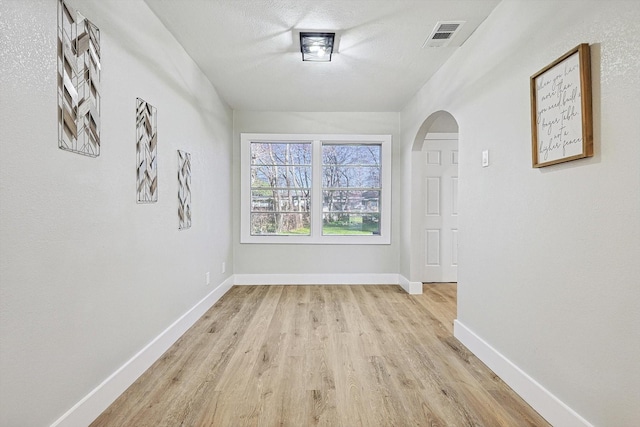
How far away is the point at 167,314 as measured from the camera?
2568mm

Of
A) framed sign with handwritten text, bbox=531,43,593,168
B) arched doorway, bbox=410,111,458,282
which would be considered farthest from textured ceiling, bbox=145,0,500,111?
arched doorway, bbox=410,111,458,282

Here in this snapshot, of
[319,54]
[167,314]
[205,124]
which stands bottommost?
[167,314]

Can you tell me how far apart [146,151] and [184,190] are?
26.6 inches

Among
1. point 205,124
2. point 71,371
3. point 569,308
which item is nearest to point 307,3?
point 205,124

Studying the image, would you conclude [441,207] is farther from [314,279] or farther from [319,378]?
[319,378]

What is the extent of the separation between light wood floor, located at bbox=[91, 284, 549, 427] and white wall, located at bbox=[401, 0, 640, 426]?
383 mm

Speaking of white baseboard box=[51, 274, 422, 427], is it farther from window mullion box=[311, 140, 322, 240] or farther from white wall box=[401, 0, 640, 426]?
white wall box=[401, 0, 640, 426]

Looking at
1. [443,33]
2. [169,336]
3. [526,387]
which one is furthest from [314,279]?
[443,33]

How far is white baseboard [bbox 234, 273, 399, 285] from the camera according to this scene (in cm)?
471

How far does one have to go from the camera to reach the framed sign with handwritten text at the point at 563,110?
4.79 ft

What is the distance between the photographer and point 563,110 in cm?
160

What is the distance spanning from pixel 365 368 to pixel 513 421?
87 centimetres

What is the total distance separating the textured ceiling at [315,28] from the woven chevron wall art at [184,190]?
92 centimetres

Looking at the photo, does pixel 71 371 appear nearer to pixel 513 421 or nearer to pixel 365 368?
pixel 365 368
